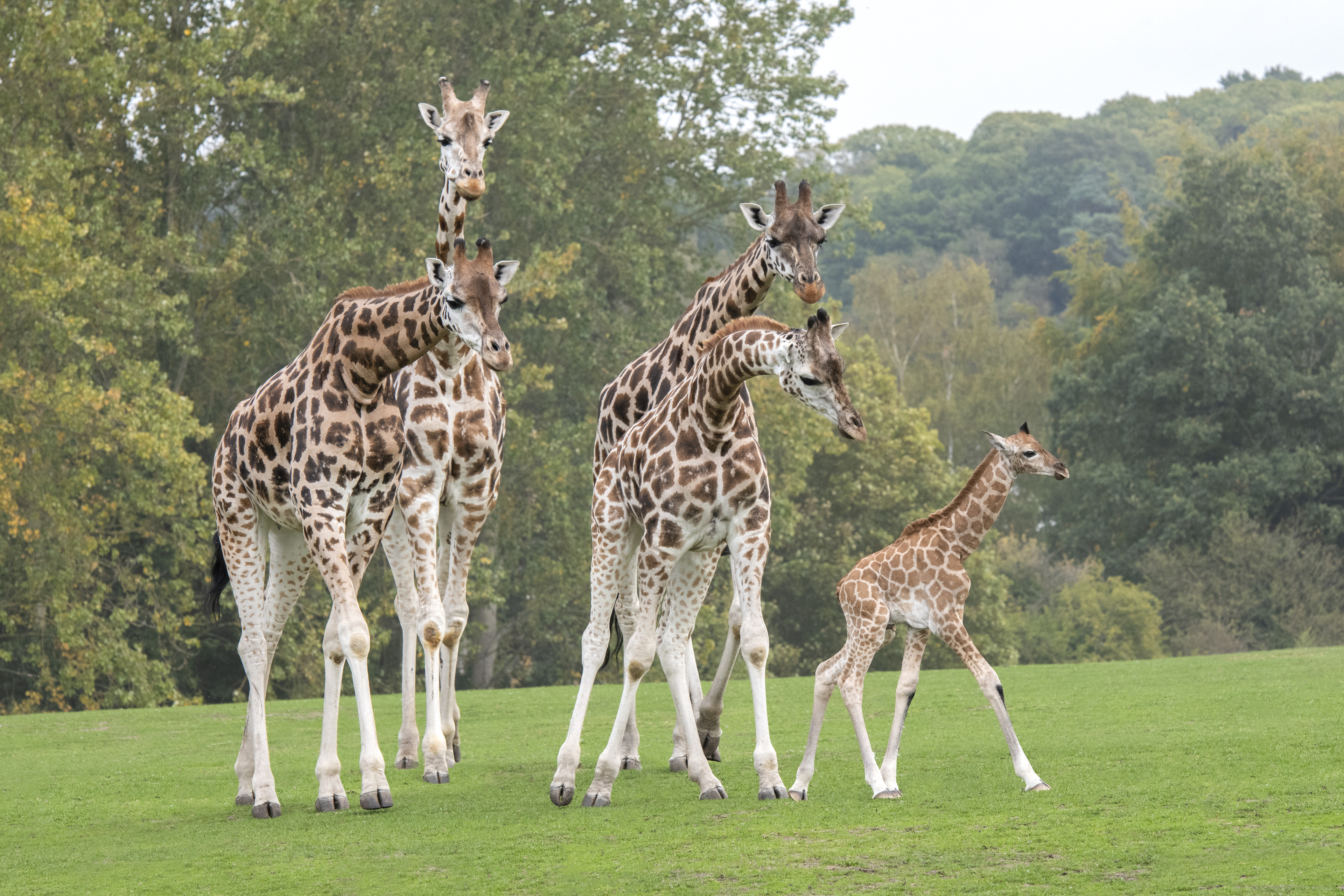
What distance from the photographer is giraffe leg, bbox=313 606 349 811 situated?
29.6 feet

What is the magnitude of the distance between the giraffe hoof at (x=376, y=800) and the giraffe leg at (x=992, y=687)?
361 cm

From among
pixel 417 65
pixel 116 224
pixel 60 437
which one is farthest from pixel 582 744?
pixel 417 65

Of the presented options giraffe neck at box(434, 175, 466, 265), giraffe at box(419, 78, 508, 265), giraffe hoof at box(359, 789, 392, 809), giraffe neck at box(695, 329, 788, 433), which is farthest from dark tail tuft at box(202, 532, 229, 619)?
giraffe neck at box(695, 329, 788, 433)

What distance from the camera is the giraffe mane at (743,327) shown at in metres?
8.72

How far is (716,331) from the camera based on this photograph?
10.1m

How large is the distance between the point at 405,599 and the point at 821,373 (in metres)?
4.66

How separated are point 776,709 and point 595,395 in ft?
63.1

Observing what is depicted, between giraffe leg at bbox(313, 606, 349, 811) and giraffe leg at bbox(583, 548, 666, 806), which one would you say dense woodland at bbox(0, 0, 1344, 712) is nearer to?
giraffe leg at bbox(313, 606, 349, 811)

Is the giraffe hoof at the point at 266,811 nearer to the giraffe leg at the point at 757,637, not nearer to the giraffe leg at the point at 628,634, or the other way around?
the giraffe leg at the point at 628,634

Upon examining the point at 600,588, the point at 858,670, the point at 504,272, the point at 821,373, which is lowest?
the point at 858,670

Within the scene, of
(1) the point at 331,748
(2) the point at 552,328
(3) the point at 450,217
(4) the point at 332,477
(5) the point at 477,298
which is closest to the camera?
(5) the point at 477,298

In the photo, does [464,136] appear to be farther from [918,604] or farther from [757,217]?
[918,604]

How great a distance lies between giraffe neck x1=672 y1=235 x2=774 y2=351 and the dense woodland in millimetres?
13844

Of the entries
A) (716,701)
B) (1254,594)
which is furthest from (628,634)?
(1254,594)
